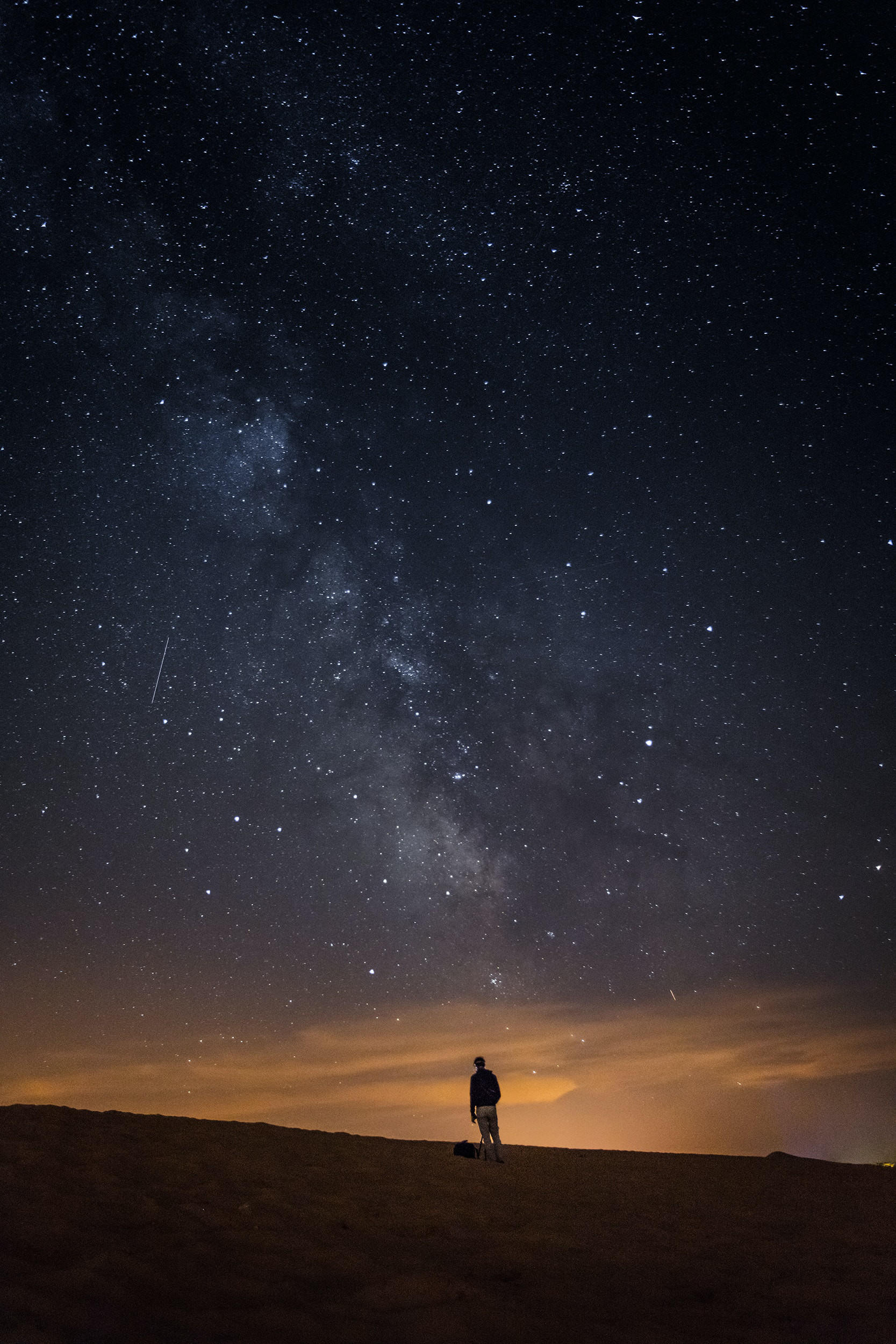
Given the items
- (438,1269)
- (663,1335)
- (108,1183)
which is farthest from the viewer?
(108,1183)

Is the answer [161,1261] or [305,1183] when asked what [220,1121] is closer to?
[305,1183]

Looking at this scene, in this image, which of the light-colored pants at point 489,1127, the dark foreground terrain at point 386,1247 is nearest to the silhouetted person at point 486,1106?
the light-colored pants at point 489,1127

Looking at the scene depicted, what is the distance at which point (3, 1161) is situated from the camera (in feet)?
21.7

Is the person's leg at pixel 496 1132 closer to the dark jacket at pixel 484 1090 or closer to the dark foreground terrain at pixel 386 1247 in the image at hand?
the dark jacket at pixel 484 1090

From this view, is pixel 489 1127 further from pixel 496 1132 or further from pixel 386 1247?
pixel 386 1247

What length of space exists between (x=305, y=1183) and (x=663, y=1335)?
4384 millimetres

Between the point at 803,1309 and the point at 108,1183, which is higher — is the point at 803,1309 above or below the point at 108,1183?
below

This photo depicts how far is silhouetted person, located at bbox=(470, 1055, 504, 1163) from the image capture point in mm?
10914

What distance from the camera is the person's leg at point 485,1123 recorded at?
10914mm

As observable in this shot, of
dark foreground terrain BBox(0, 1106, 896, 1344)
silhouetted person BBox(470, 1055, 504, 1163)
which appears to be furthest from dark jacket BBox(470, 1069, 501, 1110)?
dark foreground terrain BBox(0, 1106, 896, 1344)

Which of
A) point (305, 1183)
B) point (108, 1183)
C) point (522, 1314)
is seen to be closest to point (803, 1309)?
point (522, 1314)

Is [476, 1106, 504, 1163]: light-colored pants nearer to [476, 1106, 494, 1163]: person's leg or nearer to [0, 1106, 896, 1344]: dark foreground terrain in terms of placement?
[476, 1106, 494, 1163]: person's leg

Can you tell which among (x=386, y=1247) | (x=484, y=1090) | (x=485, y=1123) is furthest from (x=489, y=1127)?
(x=386, y=1247)

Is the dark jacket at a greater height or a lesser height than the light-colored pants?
greater
